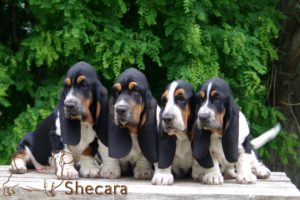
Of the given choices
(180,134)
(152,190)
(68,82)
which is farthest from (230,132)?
(68,82)

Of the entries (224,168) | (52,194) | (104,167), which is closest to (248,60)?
(224,168)

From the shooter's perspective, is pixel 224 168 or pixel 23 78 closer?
pixel 224 168

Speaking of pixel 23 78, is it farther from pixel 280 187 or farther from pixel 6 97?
pixel 280 187

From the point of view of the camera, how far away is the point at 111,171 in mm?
5141

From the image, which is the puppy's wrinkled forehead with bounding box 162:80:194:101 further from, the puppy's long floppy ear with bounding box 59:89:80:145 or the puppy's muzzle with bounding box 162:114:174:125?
the puppy's long floppy ear with bounding box 59:89:80:145

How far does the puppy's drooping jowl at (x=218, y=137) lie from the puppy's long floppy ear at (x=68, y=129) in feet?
3.02

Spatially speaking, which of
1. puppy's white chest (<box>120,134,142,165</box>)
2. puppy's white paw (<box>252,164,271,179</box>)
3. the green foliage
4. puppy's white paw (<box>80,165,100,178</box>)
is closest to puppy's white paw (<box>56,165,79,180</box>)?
puppy's white paw (<box>80,165,100,178</box>)

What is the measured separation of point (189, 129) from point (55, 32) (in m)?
2.42

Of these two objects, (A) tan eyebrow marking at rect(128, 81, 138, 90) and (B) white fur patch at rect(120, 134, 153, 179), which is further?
(B) white fur patch at rect(120, 134, 153, 179)

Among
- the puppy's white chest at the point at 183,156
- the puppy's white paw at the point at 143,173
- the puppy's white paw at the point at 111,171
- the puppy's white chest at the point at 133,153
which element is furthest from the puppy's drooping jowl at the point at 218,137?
the puppy's white paw at the point at 111,171

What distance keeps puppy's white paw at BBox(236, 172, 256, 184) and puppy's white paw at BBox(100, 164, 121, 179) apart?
3.24 ft

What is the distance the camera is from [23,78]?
23.3 ft

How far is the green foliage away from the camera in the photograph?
257 inches

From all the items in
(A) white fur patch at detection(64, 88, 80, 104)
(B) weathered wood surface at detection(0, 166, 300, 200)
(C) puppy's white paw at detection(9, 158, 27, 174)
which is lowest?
(B) weathered wood surface at detection(0, 166, 300, 200)
